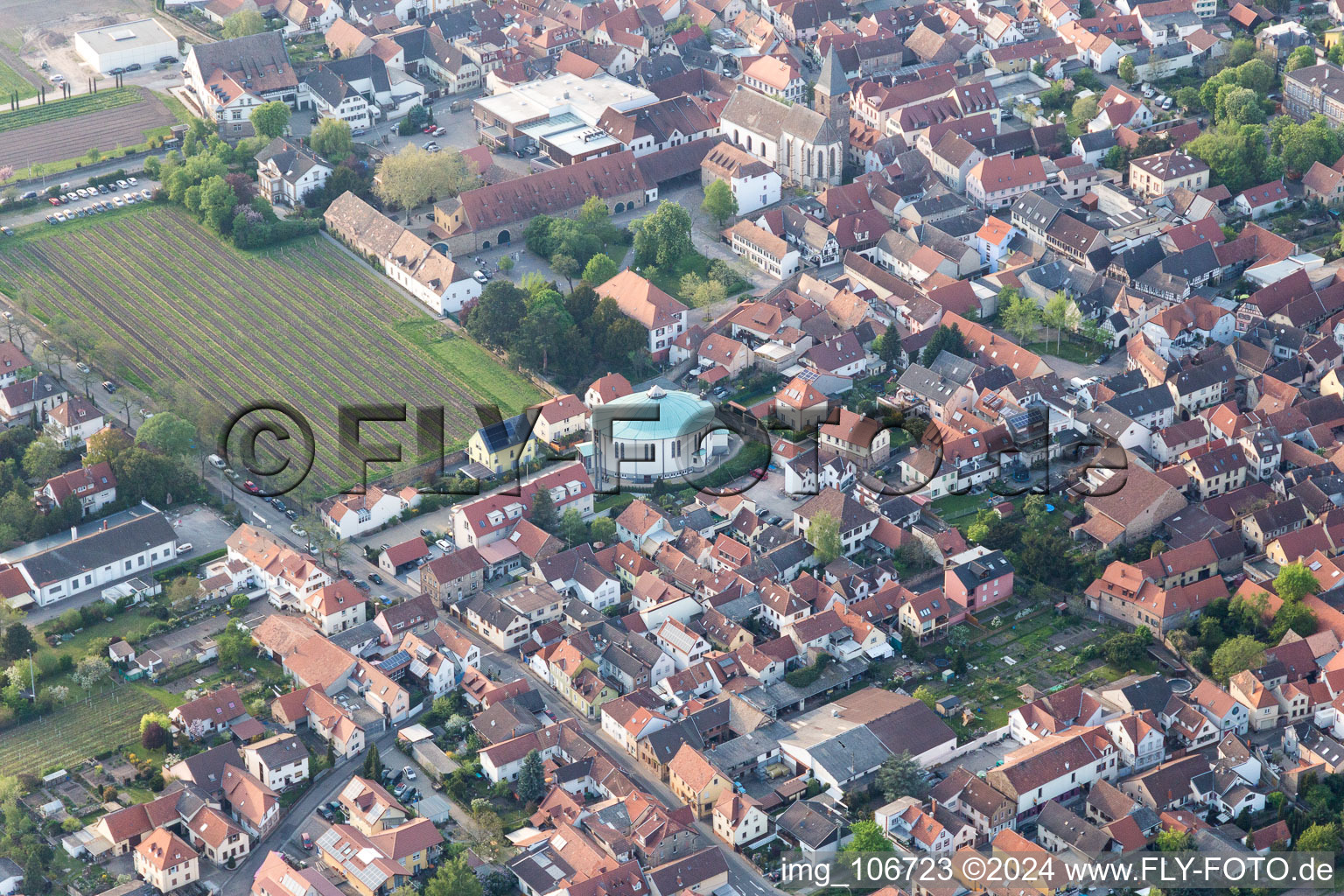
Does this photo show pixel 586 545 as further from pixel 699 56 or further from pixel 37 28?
pixel 37 28

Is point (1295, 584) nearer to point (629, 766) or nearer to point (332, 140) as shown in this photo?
point (629, 766)

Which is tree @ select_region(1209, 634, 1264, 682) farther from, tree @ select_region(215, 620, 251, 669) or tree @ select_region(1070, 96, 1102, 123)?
tree @ select_region(1070, 96, 1102, 123)

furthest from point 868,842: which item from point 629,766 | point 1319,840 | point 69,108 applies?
point 69,108

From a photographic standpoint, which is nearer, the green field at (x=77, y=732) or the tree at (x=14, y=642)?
the green field at (x=77, y=732)

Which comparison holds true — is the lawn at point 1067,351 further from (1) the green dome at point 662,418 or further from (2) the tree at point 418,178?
(2) the tree at point 418,178

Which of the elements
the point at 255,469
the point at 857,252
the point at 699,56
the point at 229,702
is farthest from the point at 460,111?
the point at 229,702

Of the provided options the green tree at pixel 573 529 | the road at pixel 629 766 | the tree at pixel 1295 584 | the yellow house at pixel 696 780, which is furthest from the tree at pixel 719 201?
the yellow house at pixel 696 780
